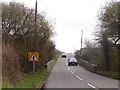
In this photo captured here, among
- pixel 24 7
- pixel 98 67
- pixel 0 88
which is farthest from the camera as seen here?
pixel 98 67

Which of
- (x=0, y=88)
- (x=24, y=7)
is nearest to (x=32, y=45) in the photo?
(x=24, y=7)

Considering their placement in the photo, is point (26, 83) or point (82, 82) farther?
point (82, 82)

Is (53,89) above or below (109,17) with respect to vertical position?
below

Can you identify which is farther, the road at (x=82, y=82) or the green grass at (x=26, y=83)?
the road at (x=82, y=82)

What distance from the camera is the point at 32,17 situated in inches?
1761

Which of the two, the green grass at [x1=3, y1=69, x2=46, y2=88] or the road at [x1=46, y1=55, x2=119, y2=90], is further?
the road at [x1=46, y1=55, x2=119, y2=90]

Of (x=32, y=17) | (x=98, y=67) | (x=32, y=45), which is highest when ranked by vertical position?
(x=32, y=17)

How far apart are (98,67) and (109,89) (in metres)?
28.9

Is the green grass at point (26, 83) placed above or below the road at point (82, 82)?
above

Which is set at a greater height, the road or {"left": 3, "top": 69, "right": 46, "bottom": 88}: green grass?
{"left": 3, "top": 69, "right": 46, "bottom": 88}: green grass

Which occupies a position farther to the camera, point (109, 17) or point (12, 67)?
point (109, 17)

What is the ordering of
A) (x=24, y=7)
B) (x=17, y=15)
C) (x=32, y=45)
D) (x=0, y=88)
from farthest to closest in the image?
1. (x=24, y=7)
2. (x=17, y=15)
3. (x=32, y=45)
4. (x=0, y=88)

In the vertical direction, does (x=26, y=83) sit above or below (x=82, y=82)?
above

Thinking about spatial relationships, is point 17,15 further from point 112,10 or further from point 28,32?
point 112,10
